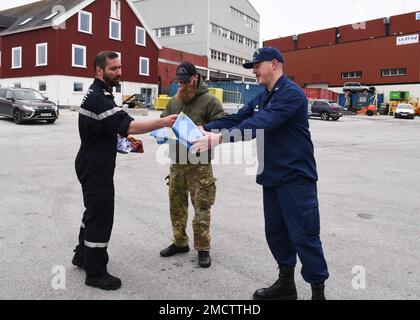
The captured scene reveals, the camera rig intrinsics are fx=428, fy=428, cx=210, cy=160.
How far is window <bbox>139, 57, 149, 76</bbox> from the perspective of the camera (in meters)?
40.4

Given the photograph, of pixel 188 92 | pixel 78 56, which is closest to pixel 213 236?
pixel 188 92

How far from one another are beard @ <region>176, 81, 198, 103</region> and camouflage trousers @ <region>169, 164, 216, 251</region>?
709 mm

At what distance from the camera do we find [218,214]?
6301 mm

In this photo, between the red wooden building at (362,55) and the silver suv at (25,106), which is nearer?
the silver suv at (25,106)

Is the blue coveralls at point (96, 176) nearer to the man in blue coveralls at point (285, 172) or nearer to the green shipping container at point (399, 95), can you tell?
the man in blue coveralls at point (285, 172)

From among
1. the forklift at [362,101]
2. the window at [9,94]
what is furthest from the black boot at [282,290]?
the forklift at [362,101]

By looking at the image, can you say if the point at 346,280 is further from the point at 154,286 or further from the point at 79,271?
the point at 79,271

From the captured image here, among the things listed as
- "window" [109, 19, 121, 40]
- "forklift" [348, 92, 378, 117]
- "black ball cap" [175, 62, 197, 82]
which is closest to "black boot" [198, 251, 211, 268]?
"black ball cap" [175, 62, 197, 82]

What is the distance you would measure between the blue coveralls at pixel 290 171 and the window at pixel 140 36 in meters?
38.2

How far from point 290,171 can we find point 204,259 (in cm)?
151

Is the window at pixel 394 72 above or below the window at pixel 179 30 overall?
below

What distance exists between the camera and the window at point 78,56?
110 ft
